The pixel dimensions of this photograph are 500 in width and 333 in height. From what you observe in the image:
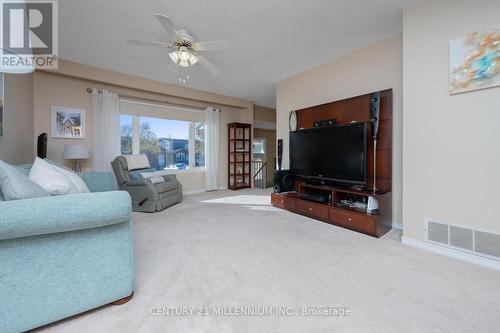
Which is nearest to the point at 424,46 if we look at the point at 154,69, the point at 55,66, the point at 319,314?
the point at 319,314

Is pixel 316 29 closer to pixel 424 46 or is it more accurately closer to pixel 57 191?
pixel 424 46

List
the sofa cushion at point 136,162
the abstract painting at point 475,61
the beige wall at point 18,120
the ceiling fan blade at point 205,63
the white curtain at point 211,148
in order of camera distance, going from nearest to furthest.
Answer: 1. the abstract painting at point 475,61
2. the beige wall at point 18,120
3. the ceiling fan blade at point 205,63
4. the sofa cushion at point 136,162
5. the white curtain at point 211,148

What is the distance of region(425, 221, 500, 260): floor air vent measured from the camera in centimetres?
179

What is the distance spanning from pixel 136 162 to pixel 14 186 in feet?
10.2

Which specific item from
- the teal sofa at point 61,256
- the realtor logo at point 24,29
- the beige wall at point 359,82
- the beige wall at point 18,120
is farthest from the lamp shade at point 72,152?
the beige wall at point 359,82

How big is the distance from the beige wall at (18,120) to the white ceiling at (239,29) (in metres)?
Result: 0.77

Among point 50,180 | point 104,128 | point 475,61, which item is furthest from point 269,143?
point 50,180

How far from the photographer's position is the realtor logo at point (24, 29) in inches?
82.4

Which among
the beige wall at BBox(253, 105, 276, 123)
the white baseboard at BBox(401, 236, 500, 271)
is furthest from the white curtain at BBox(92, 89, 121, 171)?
the white baseboard at BBox(401, 236, 500, 271)

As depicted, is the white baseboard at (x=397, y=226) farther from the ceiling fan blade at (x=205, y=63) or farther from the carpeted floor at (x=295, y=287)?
the ceiling fan blade at (x=205, y=63)

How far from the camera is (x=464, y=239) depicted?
1920 mm

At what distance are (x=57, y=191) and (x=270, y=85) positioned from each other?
14.0ft

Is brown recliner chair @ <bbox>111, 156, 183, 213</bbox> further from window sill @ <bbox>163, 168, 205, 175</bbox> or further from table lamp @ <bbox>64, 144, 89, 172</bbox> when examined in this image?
window sill @ <bbox>163, 168, 205, 175</bbox>

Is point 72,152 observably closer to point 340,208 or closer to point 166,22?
point 166,22
